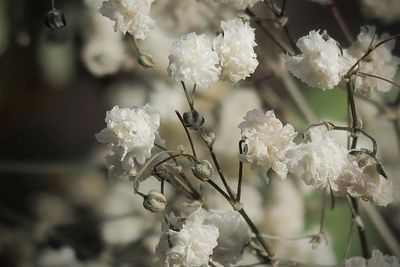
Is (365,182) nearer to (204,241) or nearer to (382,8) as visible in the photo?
(204,241)

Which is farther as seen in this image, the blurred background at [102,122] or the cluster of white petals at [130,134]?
the blurred background at [102,122]

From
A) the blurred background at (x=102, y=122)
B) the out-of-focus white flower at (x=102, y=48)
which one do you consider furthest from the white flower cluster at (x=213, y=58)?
the out-of-focus white flower at (x=102, y=48)

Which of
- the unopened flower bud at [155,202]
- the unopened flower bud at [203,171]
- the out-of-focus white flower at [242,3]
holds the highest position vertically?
the out-of-focus white flower at [242,3]

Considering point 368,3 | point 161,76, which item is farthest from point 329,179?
point 161,76

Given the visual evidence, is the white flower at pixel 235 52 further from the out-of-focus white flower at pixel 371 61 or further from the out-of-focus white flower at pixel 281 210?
the out-of-focus white flower at pixel 281 210

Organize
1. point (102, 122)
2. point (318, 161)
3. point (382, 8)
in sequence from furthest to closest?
point (102, 122), point (382, 8), point (318, 161)

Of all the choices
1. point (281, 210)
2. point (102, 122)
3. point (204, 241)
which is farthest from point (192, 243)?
point (102, 122)

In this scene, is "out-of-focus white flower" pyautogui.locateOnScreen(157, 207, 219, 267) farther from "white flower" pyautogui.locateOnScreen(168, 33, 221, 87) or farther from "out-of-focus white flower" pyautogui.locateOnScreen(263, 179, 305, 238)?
"out-of-focus white flower" pyautogui.locateOnScreen(263, 179, 305, 238)

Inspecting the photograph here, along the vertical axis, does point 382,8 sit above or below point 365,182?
above
